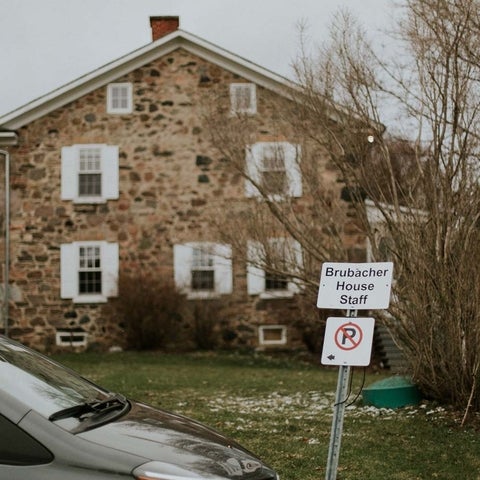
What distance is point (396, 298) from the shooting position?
1152cm

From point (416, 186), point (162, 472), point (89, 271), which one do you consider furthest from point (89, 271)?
point (162, 472)

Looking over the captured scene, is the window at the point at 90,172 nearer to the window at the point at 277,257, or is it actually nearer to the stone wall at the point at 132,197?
the stone wall at the point at 132,197

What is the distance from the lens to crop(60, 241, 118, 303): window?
2245 cm

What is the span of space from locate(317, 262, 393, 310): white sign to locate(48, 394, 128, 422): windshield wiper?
2.07 meters

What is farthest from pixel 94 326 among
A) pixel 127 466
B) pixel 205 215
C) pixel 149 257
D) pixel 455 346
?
pixel 127 466

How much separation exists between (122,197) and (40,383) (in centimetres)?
1831

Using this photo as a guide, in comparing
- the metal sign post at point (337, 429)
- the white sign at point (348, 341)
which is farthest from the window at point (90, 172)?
the metal sign post at point (337, 429)

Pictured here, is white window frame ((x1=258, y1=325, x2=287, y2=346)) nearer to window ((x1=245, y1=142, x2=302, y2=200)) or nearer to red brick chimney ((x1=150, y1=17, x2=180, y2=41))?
window ((x1=245, y1=142, x2=302, y2=200))

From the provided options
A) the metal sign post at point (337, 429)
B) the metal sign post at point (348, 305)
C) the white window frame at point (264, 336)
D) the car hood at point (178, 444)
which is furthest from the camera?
the white window frame at point (264, 336)

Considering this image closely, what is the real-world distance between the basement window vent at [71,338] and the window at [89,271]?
0.90 metres

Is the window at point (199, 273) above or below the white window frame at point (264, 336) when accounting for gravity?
above

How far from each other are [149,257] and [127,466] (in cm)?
1886

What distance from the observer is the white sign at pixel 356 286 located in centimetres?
629

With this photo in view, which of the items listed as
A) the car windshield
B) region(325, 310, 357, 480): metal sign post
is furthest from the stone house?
the car windshield
